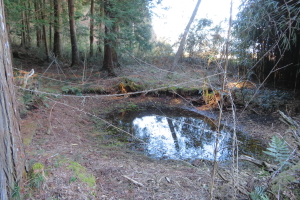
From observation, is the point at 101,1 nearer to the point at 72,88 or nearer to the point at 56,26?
the point at 72,88

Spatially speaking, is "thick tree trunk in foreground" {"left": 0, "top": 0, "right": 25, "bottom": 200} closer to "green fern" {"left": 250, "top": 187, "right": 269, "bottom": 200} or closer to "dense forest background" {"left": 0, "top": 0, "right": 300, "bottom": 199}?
"dense forest background" {"left": 0, "top": 0, "right": 300, "bottom": 199}

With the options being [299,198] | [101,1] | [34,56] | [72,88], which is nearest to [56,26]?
[34,56]

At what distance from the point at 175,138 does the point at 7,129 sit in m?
3.96

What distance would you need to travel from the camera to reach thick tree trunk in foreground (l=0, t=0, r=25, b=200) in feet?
5.64

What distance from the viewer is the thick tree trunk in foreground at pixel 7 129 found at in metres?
1.72

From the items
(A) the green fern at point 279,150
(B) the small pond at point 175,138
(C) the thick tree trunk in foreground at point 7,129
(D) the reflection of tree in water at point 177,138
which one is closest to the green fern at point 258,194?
(A) the green fern at point 279,150

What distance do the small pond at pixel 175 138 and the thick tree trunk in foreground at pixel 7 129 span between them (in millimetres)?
1987

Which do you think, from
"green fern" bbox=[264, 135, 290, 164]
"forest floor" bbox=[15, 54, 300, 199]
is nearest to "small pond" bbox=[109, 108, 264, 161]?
"forest floor" bbox=[15, 54, 300, 199]

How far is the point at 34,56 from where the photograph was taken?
528 inches

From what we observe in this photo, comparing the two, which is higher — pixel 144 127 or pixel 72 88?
pixel 72 88

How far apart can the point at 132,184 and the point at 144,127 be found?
131 inches

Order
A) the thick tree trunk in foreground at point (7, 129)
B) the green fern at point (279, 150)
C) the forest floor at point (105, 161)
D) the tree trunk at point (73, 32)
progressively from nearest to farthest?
the thick tree trunk in foreground at point (7, 129) → the green fern at point (279, 150) → the forest floor at point (105, 161) → the tree trunk at point (73, 32)

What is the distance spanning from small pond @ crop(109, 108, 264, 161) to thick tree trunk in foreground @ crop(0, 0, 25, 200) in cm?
199

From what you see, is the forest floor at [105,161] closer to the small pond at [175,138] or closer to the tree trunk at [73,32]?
the small pond at [175,138]
